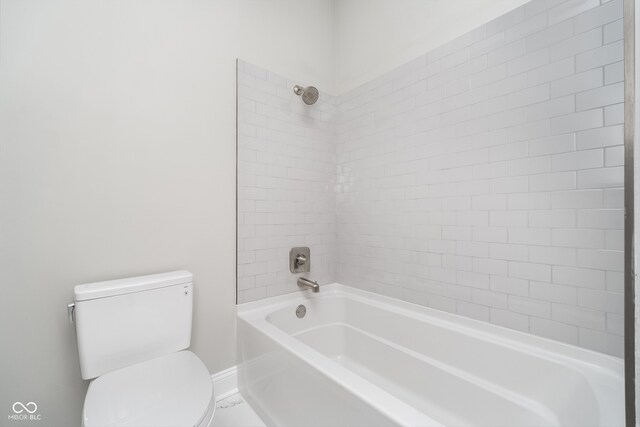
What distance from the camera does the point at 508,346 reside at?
127 cm

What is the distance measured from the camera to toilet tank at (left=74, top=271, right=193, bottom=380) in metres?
1.12

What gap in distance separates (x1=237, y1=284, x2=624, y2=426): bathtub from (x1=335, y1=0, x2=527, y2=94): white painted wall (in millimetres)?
1541

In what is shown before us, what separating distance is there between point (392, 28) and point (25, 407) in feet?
8.81

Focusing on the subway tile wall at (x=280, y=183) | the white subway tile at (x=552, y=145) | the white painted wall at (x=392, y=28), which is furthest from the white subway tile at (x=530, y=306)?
the white painted wall at (x=392, y=28)

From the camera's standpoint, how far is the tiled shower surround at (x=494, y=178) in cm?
108

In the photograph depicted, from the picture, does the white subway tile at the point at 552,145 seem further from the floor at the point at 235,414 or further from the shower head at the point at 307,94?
the floor at the point at 235,414

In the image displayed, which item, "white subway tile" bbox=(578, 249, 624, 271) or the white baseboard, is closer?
"white subway tile" bbox=(578, 249, 624, 271)

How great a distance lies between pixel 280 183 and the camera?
6.18ft

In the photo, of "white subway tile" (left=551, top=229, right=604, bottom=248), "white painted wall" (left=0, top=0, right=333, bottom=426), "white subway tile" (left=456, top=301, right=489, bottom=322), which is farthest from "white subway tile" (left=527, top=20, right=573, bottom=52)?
"white painted wall" (left=0, top=0, right=333, bottom=426)

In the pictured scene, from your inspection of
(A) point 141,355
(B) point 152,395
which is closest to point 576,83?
(B) point 152,395

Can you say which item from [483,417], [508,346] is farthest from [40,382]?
[508,346]

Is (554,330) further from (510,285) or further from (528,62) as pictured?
(528,62)

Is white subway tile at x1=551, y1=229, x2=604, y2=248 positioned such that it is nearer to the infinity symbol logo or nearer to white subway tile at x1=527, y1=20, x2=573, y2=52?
white subway tile at x1=527, y1=20, x2=573, y2=52

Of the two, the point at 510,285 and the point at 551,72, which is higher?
the point at 551,72
